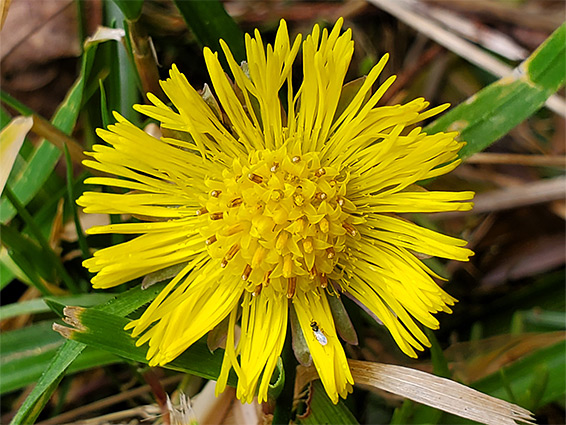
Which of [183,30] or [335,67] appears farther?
[183,30]

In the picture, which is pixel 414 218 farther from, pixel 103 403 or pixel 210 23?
pixel 103 403

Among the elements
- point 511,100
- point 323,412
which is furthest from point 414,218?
point 323,412

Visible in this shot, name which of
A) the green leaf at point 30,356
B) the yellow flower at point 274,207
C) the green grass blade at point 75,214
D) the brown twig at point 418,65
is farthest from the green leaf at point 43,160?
the brown twig at point 418,65

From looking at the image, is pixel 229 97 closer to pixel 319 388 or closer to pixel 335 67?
pixel 335 67

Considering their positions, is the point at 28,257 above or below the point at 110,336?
above

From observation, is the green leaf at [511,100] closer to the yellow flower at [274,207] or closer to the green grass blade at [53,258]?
the yellow flower at [274,207]

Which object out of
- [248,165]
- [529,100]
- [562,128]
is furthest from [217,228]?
[562,128]

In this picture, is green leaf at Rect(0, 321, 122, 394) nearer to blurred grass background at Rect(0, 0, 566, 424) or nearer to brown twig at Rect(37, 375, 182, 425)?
blurred grass background at Rect(0, 0, 566, 424)
